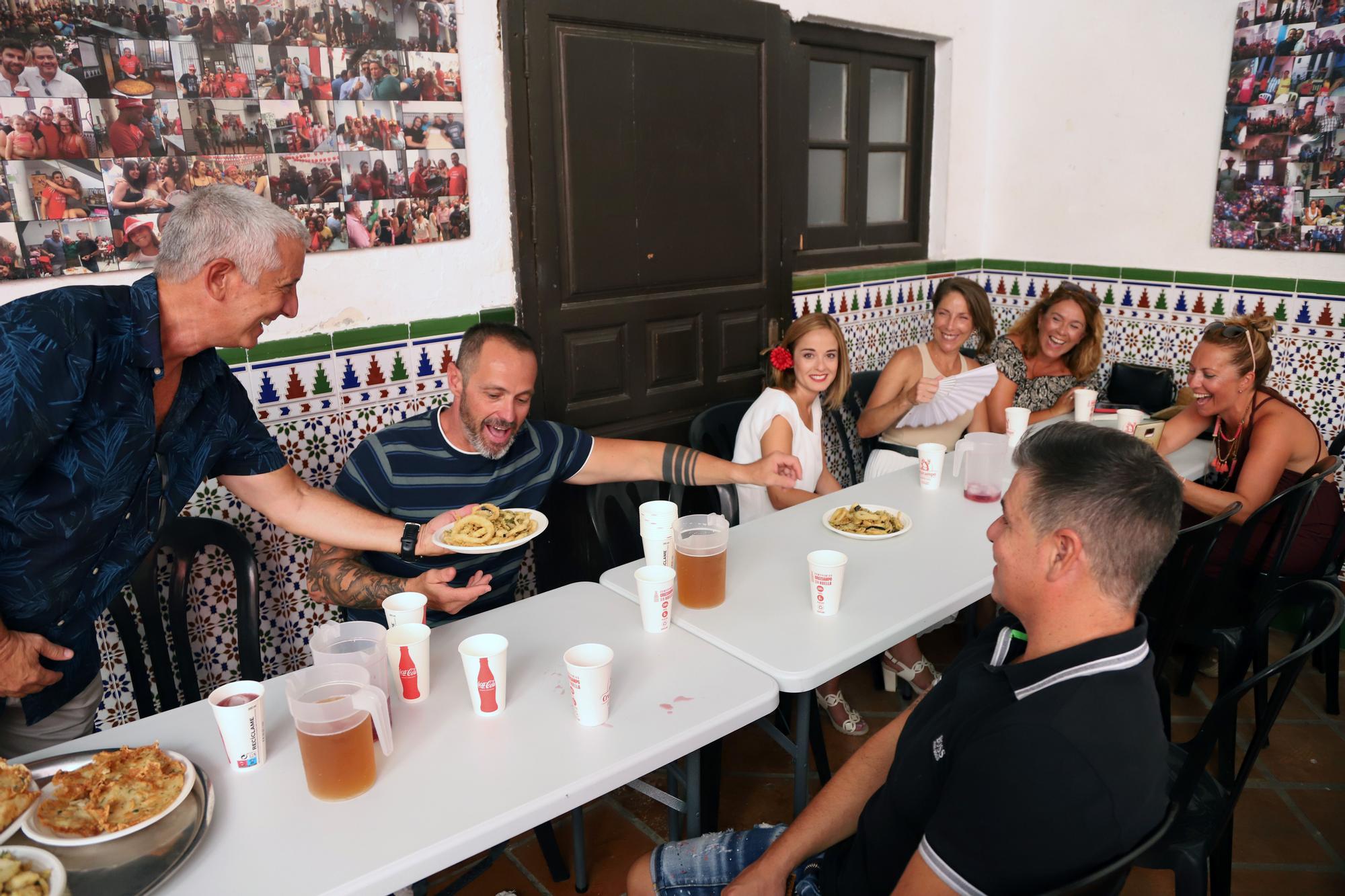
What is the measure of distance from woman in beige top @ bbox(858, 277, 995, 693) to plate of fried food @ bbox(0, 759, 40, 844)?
2.97m

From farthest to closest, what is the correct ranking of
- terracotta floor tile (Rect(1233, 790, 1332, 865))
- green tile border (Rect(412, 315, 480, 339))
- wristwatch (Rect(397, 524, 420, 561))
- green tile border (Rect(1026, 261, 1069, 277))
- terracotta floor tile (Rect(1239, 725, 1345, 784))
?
green tile border (Rect(1026, 261, 1069, 277)), green tile border (Rect(412, 315, 480, 339)), terracotta floor tile (Rect(1239, 725, 1345, 784)), terracotta floor tile (Rect(1233, 790, 1332, 865)), wristwatch (Rect(397, 524, 420, 561))

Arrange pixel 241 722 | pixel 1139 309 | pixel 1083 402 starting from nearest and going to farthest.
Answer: pixel 241 722 < pixel 1083 402 < pixel 1139 309

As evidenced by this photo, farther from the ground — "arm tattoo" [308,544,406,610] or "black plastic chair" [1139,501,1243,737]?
"arm tattoo" [308,544,406,610]

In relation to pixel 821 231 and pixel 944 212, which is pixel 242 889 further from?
pixel 944 212

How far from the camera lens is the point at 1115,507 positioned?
4.20ft

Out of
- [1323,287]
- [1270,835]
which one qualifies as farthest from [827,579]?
[1323,287]

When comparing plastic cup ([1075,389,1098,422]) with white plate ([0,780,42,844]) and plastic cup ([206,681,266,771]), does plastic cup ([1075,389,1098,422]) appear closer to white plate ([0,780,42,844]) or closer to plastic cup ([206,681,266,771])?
plastic cup ([206,681,266,771])

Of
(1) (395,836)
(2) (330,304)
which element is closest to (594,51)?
(2) (330,304)

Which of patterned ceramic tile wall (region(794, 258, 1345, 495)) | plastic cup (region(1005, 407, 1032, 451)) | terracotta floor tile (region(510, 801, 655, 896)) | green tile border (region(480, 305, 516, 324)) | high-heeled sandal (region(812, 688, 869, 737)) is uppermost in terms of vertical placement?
green tile border (region(480, 305, 516, 324))

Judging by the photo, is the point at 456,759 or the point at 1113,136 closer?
the point at 456,759

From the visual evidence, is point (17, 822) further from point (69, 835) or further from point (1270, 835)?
point (1270, 835)

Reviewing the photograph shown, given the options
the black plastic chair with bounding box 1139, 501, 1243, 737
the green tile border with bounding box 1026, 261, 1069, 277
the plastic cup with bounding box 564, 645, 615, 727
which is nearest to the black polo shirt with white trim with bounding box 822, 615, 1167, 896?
the plastic cup with bounding box 564, 645, 615, 727

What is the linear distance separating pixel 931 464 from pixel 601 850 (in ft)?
4.93

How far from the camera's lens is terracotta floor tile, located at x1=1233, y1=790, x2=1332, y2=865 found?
2.53 metres
